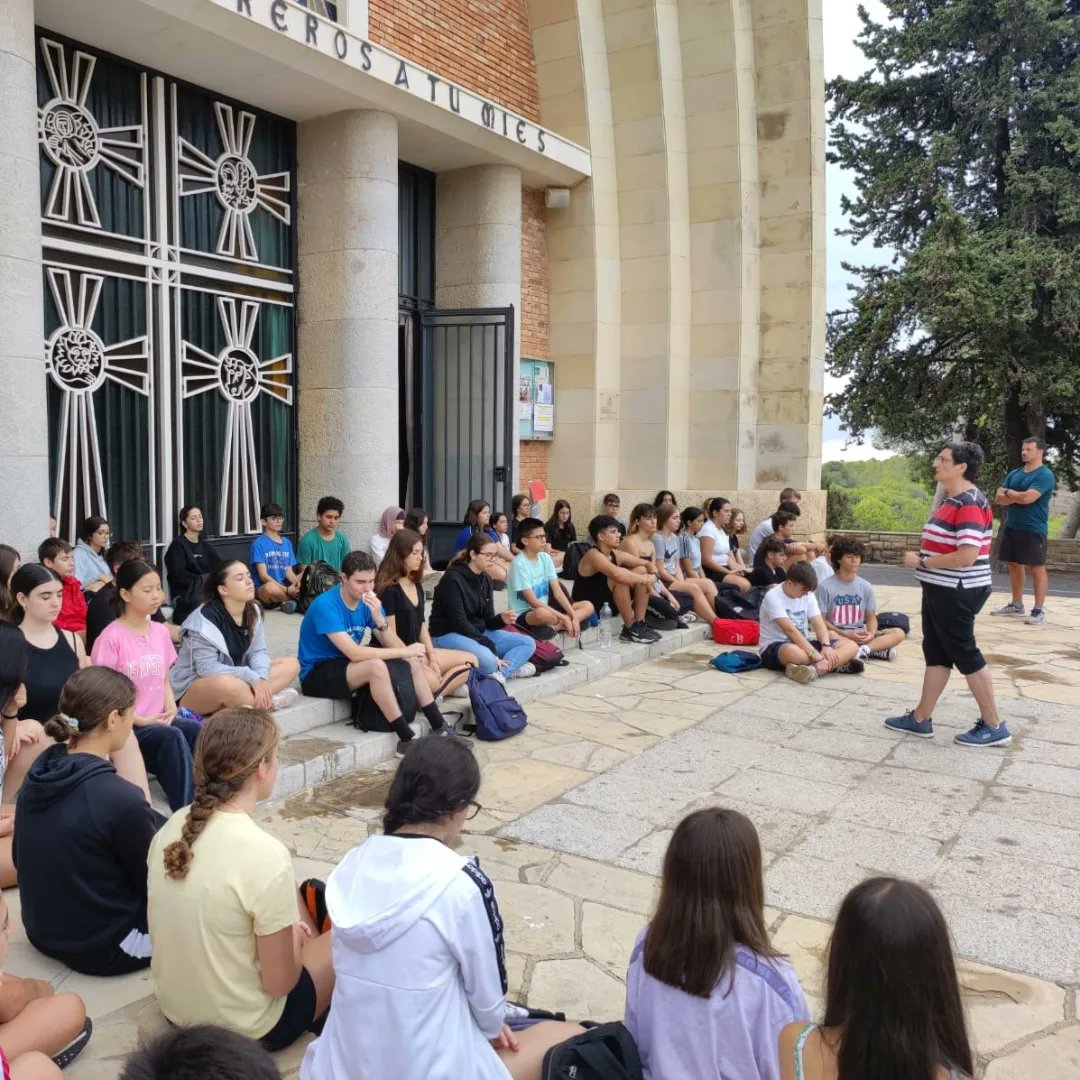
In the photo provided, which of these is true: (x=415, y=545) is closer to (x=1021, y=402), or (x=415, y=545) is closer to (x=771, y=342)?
(x=771, y=342)

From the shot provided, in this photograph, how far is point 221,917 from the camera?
8.37 feet

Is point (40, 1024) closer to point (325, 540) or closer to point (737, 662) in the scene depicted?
point (737, 662)

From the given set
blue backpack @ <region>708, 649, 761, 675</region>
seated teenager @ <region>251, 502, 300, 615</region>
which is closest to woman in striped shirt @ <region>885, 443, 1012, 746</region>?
blue backpack @ <region>708, 649, 761, 675</region>

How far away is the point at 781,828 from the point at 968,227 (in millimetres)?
18333

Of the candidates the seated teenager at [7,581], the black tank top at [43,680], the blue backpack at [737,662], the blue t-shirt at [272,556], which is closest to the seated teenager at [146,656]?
the black tank top at [43,680]

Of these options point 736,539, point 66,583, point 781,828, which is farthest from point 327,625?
point 736,539

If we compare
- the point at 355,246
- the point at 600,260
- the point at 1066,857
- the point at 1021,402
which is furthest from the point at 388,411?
the point at 1021,402

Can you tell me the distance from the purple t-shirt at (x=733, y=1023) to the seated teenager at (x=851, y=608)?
6.43m

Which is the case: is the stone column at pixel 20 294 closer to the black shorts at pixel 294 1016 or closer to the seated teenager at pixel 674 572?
the black shorts at pixel 294 1016

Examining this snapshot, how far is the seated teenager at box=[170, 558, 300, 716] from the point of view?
5.07 m

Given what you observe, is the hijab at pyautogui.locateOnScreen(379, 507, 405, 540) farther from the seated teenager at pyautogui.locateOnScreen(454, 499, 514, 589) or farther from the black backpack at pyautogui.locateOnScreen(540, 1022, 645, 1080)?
the black backpack at pyautogui.locateOnScreen(540, 1022, 645, 1080)

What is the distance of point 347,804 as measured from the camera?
4.93 m

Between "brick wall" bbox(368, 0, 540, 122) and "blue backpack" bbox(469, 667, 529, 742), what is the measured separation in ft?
22.6

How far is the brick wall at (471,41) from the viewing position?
9.80 m
